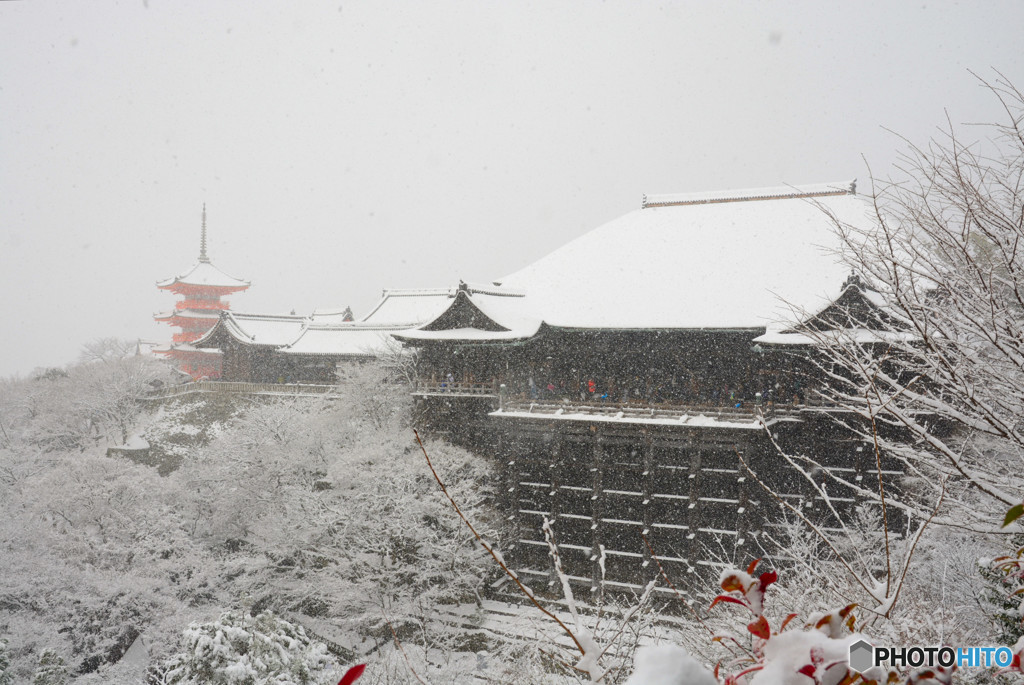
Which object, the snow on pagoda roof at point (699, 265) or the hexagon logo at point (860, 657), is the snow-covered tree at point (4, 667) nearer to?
the snow on pagoda roof at point (699, 265)

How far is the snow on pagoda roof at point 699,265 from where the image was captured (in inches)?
552

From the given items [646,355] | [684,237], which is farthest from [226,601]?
[684,237]

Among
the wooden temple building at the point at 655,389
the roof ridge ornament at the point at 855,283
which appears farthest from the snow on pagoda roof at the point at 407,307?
the roof ridge ornament at the point at 855,283

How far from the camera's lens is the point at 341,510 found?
1245cm

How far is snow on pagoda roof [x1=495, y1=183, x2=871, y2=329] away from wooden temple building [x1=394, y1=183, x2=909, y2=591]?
6cm

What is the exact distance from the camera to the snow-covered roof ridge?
17.1 metres

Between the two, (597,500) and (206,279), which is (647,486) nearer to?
(597,500)

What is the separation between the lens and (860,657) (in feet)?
3.14

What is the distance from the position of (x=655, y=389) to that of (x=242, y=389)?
16.1m

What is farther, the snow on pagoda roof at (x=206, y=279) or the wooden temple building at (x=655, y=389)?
the snow on pagoda roof at (x=206, y=279)

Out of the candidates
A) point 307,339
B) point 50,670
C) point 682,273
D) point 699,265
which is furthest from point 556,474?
point 307,339

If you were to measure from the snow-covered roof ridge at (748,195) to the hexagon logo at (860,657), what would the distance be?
17525 millimetres

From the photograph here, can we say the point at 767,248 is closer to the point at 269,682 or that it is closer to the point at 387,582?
the point at 387,582

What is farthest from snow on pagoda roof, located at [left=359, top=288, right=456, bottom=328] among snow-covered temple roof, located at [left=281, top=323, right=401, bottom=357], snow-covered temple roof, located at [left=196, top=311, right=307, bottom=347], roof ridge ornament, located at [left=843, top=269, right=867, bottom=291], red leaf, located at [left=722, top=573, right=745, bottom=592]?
red leaf, located at [left=722, top=573, right=745, bottom=592]
